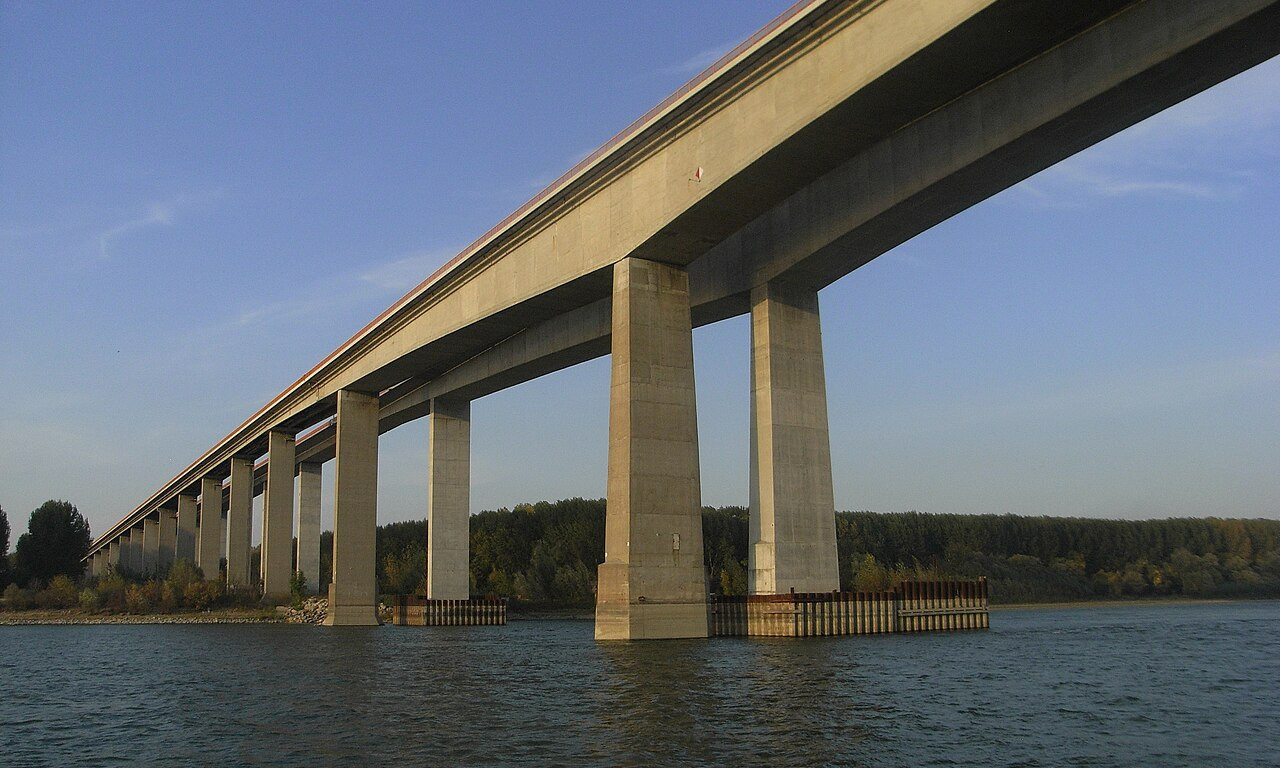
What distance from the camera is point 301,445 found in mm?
98875

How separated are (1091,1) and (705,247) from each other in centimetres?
1726

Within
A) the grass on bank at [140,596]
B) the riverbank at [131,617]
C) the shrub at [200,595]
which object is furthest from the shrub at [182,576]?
the riverbank at [131,617]

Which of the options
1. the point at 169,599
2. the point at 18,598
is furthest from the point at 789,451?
the point at 18,598

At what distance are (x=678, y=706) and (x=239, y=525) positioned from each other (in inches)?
3341

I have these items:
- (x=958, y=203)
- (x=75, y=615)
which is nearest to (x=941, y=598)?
(x=958, y=203)

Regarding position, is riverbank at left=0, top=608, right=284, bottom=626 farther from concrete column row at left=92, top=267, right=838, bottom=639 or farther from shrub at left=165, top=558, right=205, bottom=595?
concrete column row at left=92, top=267, right=838, bottom=639

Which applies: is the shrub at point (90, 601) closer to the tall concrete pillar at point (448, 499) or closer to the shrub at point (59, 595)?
the shrub at point (59, 595)

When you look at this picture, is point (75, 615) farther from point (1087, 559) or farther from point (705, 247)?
point (1087, 559)

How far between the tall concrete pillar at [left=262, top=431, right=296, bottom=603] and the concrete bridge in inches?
1123

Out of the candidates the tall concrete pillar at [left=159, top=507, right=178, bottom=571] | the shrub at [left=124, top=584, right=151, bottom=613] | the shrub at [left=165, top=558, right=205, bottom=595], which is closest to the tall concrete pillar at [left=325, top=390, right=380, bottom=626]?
the shrub at [left=165, top=558, right=205, bottom=595]

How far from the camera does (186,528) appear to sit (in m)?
120

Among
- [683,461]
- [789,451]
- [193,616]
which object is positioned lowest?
[193,616]

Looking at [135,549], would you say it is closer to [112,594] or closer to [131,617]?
[112,594]

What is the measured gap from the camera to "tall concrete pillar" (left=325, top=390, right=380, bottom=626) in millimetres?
73062
